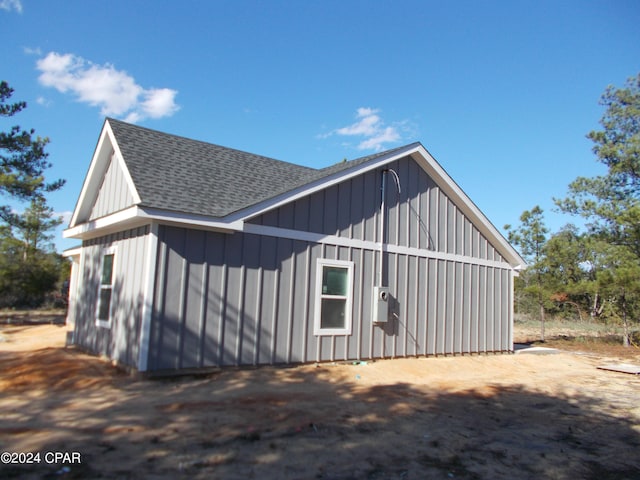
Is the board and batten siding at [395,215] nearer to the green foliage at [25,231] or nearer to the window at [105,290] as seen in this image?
the window at [105,290]

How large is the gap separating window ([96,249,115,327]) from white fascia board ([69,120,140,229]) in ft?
6.62

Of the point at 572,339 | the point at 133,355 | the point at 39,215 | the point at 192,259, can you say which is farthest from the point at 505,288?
the point at 39,215

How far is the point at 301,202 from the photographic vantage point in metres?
10.0

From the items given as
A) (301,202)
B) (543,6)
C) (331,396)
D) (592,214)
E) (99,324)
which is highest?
(543,6)

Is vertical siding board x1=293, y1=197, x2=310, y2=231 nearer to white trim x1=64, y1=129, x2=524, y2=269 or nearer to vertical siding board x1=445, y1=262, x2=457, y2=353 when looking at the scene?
white trim x1=64, y1=129, x2=524, y2=269

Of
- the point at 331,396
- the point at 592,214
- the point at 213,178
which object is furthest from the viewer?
the point at 592,214

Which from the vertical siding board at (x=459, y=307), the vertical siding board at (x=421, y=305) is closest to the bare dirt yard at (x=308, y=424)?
the vertical siding board at (x=421, y=305)

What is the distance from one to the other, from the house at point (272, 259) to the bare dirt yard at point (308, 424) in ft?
2.58

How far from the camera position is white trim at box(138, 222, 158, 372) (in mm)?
7789

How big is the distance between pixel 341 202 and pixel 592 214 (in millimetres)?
17209

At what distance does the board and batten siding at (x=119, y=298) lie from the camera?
834cm

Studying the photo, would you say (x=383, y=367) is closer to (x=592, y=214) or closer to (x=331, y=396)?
(x=331, y=396)

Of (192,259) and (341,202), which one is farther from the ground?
(341,202)

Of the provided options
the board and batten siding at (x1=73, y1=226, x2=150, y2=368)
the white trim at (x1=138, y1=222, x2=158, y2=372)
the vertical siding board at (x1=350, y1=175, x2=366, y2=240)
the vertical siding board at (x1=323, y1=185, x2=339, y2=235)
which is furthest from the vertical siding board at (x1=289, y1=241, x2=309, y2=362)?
the board and batten siding at (x1=73, y1=226, x2=150, y2=368)
